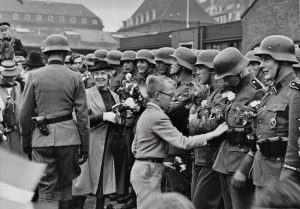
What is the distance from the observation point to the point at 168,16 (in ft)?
285

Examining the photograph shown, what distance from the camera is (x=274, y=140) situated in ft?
15.2

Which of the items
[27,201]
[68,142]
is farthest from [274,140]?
[27,201]

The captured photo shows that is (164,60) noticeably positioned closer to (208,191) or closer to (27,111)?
(27,111)

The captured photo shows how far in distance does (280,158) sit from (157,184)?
1.36 meters

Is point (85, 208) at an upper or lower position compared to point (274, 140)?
lower

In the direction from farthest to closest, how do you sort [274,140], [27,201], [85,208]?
[85,208]
[274,140]
[27,201]

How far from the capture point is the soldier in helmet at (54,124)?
616cm

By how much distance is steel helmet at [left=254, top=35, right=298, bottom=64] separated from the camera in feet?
15.6

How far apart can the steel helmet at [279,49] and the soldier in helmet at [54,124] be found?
2374 millimetres

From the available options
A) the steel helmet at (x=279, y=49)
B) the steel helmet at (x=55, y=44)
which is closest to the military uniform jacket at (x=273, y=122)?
the steel helmet at (x=279, y=49)

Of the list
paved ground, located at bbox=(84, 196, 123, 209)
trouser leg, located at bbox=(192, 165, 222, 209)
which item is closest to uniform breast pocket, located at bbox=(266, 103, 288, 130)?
trouser leg, located at bbox=(192, 165, 222, 209)

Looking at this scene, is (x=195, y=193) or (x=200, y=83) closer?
(x=195, y=193)

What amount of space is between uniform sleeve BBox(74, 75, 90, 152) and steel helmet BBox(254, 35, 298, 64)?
2.33 metres

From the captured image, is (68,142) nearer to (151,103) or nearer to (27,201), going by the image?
(151,103)
